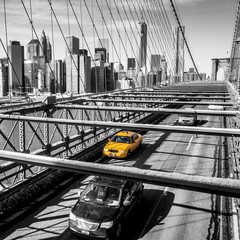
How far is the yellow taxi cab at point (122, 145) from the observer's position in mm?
15766

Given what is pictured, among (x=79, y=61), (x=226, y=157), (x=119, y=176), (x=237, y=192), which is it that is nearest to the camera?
(x=237, y=192)

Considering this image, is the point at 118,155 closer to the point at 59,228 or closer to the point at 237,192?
the point at 59,228

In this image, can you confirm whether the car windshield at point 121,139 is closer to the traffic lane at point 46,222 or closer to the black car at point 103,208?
the traffic lane at point 46,222

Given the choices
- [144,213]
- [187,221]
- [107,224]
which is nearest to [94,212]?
[107,224]

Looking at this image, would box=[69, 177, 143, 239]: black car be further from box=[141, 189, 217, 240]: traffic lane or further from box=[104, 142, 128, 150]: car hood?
box=[104, 142, 128, 150]: car hood

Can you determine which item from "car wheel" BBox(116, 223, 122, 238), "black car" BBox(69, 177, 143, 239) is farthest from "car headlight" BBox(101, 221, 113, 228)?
"car wheel" BBox(116, 223, 122, 238)

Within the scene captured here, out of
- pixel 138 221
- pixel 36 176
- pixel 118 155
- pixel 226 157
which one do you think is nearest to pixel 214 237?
pixel 138 221

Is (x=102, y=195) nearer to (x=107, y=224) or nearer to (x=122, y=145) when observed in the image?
(x=107, y=224)

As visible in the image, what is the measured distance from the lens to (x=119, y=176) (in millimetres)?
2604

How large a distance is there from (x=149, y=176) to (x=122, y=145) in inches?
546

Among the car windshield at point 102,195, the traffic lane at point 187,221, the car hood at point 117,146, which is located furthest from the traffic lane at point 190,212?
the car hood at point 117,146

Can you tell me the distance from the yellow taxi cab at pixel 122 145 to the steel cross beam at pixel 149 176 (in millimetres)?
12699

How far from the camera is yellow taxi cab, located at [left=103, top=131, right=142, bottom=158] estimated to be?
51.7 ft

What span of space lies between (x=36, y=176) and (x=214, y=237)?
6.58m
